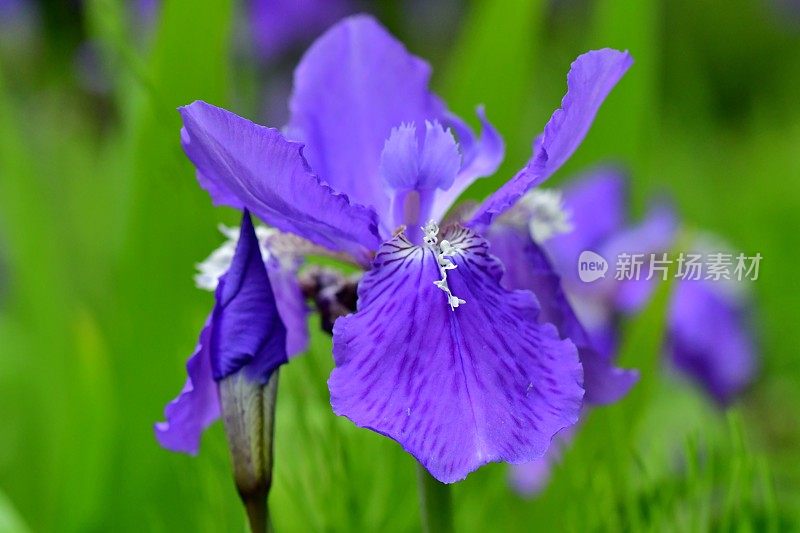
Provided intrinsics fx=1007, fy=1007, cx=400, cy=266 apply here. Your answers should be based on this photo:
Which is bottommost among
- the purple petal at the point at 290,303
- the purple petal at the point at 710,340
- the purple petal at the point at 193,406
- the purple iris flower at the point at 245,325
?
the purple petal at the point at 193,406

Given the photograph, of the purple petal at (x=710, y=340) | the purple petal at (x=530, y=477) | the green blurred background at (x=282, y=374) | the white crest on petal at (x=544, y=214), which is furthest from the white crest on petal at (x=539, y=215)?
the purple petal at (x=710, y=340)

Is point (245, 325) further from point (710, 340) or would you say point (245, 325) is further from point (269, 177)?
point (710, 340)

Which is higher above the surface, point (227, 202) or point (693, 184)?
point (693, 184)

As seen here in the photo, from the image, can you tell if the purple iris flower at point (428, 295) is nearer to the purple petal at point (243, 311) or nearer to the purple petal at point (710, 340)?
the purple petal at point (243, 311)

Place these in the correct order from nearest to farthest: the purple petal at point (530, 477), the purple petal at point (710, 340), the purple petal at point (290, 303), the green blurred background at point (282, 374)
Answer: the purple petal at point (290, 303) → the green blurred background at point (282, 374) → the purple petal at point (530, 477) → the purple petal at point (710, 340)

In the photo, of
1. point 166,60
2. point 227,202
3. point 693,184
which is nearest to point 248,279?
point 227,202

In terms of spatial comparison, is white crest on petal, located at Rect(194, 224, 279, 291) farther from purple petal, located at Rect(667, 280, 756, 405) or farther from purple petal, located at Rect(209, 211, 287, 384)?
purple petal, located at Rect(667, 280, 756, 405)

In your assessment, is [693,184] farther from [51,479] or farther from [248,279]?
[248,279]
